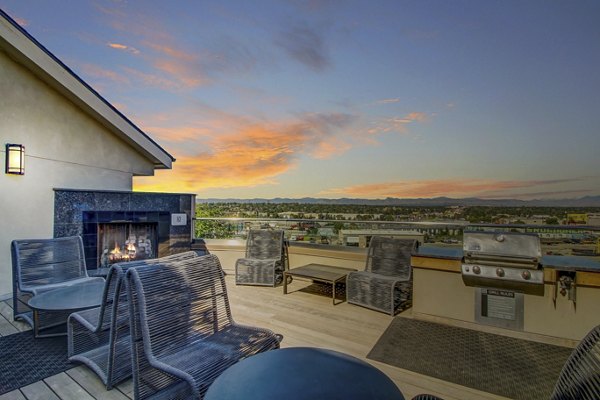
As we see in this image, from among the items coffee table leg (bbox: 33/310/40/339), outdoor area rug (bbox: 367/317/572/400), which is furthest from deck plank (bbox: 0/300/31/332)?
outdoor area rug (bbox: 367/317/572/400)

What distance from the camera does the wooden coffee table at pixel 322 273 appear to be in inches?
165

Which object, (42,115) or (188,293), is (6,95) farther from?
(188,293)

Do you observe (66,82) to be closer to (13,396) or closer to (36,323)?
(36,323)

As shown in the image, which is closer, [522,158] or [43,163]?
[43,163]

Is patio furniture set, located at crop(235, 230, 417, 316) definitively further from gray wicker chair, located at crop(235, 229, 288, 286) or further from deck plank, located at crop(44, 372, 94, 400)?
deck plank, located at crop(44, 372, 94, 400)

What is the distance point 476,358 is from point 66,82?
21.6ft

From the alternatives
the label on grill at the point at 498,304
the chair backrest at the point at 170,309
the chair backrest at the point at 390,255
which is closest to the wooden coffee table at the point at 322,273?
the chair backrest at the point at 390,255

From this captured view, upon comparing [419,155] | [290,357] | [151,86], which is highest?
[151,86]

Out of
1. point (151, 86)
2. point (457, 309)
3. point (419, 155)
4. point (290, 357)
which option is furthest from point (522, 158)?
point (151, 86)

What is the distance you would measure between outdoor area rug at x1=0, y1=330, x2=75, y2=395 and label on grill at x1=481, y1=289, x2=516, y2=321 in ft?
13.2

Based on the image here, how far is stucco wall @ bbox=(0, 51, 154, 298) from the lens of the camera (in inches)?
165

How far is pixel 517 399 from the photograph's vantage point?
2.20m

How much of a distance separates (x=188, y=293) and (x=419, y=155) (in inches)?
238

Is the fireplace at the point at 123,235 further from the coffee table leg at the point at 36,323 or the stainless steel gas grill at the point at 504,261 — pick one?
the stainless steel gas grill at the point at 504,261
